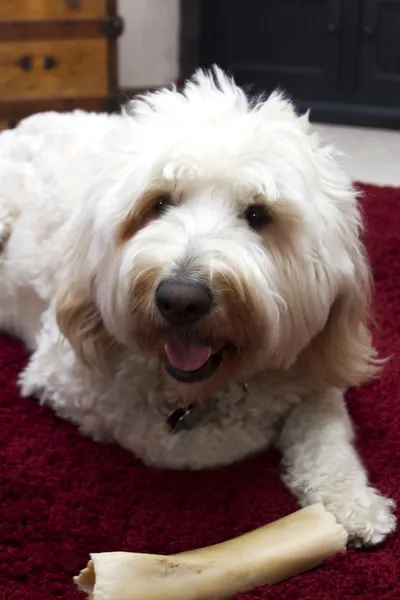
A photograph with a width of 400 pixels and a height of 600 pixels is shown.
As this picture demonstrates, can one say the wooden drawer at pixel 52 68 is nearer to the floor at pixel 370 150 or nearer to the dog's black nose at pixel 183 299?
the floor at pixel 370 150

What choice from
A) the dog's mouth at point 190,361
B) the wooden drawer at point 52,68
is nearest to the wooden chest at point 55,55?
the wooden drawer at point 52,68

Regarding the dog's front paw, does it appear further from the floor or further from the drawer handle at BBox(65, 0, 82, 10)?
the drawer handle at BBox(65, 0, 82, 10)

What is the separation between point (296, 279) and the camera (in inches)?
49.0

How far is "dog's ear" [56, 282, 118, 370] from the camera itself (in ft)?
4.61

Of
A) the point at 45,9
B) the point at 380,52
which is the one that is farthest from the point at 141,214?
the point at 380,52

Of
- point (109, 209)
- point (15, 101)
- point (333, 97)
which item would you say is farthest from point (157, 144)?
point (333, 97)

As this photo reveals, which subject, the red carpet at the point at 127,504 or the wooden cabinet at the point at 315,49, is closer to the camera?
the red carpet at the point at 127,504

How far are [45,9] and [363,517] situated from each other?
278cm

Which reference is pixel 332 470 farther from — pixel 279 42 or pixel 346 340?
pixel 279 42

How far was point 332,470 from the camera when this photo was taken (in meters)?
1.35

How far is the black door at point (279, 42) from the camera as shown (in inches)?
168

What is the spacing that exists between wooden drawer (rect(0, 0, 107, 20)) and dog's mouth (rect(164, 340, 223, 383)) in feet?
8.35

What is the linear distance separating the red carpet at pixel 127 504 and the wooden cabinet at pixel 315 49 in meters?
2.92

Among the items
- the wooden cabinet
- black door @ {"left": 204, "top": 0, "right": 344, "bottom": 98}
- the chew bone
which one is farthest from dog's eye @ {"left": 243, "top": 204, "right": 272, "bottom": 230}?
black door @ {"left": 204, "top": 0, "right": 344, "bottom": 98}
